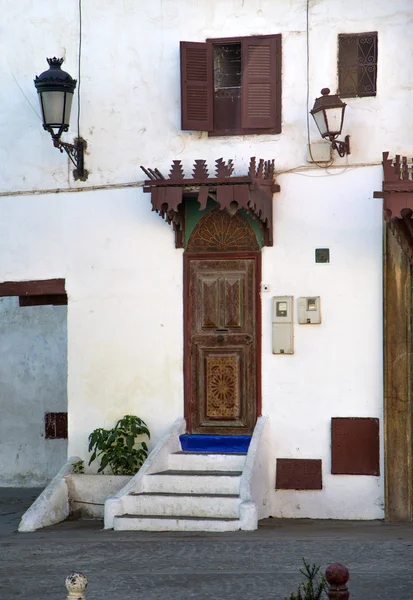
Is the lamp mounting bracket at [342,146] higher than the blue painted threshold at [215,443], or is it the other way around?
the lamp mounting bracket at [342,146]

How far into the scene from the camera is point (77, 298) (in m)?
13.9

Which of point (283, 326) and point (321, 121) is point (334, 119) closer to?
point (321, 121)

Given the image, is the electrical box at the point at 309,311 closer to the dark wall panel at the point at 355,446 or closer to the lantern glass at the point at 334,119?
the dark wall panel at the point at 355,446

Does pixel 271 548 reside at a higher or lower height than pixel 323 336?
lower

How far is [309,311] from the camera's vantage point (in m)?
13.1

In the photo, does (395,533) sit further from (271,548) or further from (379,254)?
(379,254)

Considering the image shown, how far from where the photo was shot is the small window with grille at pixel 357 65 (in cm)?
1299

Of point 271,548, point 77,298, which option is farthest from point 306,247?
point 271,548

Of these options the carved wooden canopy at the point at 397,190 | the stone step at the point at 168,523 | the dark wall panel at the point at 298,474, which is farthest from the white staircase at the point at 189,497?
the carved wooden canopy at the point at 397,190

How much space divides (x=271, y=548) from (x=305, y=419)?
9.20 ft

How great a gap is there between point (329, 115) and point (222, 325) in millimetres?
2650

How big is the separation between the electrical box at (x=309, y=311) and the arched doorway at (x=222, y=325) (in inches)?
19.0

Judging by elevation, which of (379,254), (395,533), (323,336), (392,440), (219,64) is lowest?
(395,533)

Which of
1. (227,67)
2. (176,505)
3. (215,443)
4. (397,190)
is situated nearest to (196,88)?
(227,67)
